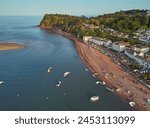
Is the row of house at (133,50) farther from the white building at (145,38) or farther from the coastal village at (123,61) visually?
the white building at (145,38)

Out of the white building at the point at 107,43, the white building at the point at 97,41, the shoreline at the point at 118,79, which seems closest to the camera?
the shoreline at the point at 118,79

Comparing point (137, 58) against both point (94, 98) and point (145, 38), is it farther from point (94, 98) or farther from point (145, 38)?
point (145, 38)

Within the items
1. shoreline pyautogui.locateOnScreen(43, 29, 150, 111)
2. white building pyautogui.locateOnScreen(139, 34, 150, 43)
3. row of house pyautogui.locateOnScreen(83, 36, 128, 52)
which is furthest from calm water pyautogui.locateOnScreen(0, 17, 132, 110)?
white building pyautogui.locateOnScreen(139, 34, 150, 43)

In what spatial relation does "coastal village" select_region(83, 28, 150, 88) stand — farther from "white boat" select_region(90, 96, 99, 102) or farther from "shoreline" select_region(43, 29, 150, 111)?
"white boat" select_region(90, 96, 99, 102)

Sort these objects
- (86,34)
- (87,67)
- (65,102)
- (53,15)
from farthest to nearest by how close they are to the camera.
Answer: (53,15)
(86,34)
(87,67)
(65,102)

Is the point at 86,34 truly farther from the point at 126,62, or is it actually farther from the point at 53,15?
the point at 53,15

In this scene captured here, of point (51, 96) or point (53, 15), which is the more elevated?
point (53, 15)

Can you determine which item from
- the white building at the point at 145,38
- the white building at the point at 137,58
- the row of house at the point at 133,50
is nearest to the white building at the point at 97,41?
the row of house at the point at 133,50

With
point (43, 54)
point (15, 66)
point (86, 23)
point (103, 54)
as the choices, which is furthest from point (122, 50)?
point (86, 23)

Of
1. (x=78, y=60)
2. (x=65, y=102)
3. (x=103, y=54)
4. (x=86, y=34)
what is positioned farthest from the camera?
(x=86, y=34)
